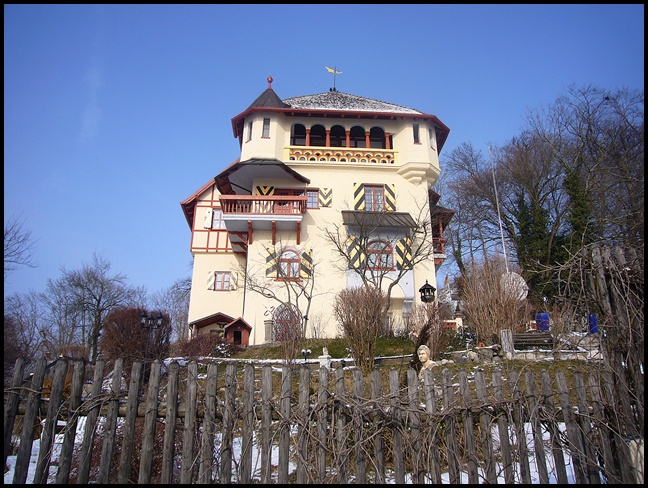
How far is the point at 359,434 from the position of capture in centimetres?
410

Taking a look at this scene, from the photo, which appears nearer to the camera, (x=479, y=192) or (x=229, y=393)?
(x=229, y=393)

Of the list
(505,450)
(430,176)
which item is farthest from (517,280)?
(505,450)

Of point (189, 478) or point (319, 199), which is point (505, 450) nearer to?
point (189, 478)

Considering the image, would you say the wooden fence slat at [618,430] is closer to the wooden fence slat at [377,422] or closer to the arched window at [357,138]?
the wooden fence slat at [377,422]

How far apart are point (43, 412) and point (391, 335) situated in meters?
15.3

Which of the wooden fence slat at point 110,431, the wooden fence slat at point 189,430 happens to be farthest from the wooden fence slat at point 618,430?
the wooden fence slat at point 110,431

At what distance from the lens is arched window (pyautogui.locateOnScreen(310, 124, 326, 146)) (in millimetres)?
26281

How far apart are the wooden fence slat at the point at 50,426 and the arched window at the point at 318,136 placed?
2332 cm

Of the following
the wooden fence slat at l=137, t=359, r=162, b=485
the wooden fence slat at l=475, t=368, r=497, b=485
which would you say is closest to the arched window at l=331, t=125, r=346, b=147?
the wooden fence slat at l=475, t=368, r=497, b=485

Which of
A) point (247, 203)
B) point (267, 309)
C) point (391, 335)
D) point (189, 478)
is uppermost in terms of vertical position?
point (247, 203)

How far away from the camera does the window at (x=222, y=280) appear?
2502cm

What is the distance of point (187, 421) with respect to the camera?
402cm

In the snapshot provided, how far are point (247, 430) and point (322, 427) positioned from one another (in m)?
0.68

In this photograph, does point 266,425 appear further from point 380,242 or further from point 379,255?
point 380,242
